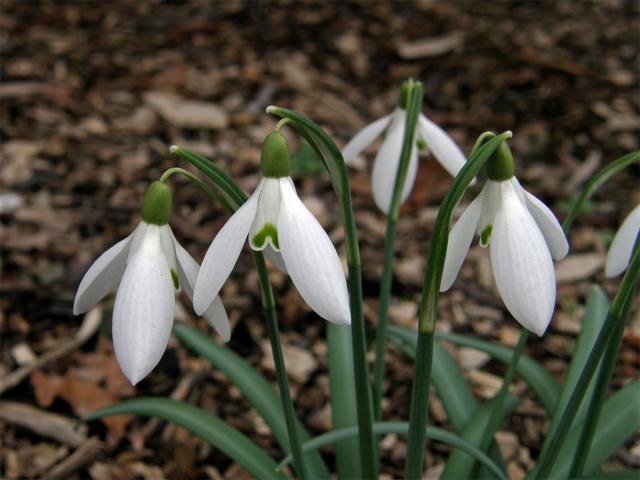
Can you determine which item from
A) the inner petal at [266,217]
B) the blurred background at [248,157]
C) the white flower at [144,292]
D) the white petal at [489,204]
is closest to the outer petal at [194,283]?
the white flower at [144,292]

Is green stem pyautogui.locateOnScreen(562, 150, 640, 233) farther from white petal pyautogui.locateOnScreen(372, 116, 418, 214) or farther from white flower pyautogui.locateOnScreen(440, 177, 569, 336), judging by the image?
white petal pyautogui.locateOnScreen(372, 116, 418, 214)

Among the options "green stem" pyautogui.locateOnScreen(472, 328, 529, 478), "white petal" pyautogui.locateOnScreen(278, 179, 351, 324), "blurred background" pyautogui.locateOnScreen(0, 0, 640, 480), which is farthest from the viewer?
"blurred background" pyautogui.locateOnScreen(0, 0, 640, 480)

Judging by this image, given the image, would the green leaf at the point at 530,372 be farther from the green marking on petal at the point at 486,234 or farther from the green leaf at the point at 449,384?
the green marking on petal at the point at 486,234

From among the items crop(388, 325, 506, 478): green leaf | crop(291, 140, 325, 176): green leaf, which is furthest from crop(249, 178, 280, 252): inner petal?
crop(291, 140, 325, 176): green leaf

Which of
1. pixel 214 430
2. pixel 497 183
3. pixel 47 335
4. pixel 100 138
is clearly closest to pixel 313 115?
pixel 100 138

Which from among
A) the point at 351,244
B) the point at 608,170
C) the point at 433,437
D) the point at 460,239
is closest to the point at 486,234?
the point at 460,239
